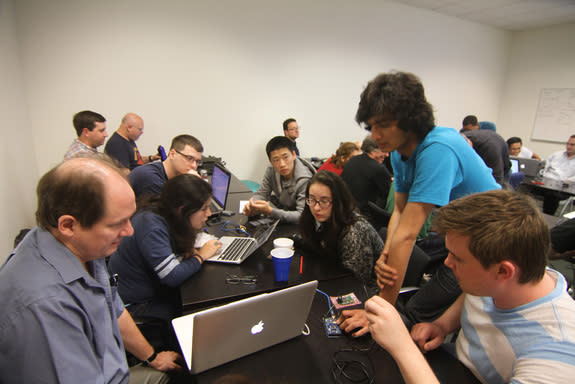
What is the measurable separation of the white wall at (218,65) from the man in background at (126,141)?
1.17ft

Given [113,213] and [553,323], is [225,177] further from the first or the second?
[553,323]

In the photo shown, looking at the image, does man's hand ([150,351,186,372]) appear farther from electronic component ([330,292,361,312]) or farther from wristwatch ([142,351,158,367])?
electronic component ([330,292,361,312])

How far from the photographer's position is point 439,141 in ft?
3.60

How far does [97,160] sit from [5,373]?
0.56 m

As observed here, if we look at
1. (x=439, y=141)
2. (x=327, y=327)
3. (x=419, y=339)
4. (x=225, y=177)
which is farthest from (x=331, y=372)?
(x=225, y=177)

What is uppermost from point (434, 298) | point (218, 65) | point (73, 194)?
point (218, 65)

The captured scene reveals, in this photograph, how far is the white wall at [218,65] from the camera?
3.23 m

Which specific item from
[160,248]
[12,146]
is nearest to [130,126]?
[12,146]

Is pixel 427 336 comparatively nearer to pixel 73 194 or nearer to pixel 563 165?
pixel 73 194

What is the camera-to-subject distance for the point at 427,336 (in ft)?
3.36

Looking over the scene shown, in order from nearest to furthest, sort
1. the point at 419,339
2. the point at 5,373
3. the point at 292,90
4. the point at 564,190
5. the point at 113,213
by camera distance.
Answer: the point at 5,373 → the point at 113,213 → the point at 419,339 → the point at 564,190 → the point at 292,90

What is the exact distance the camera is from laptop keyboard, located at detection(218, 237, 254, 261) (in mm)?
1558

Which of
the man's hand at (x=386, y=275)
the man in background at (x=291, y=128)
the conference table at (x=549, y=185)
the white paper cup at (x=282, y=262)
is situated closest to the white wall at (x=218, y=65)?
the man in background at (x=291, y=128)

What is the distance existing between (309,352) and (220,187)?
165cm
